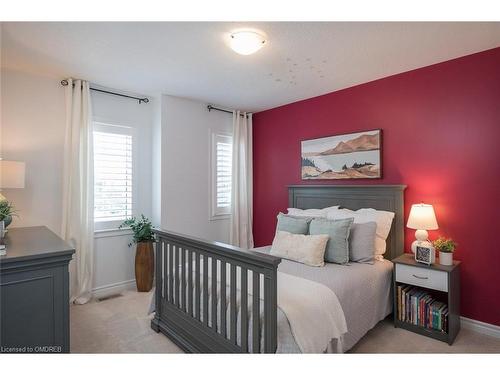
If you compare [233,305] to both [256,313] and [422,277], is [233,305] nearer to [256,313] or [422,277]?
[256,313]

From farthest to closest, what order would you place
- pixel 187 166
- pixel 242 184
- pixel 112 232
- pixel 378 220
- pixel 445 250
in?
pixel 242 184 < pixel 187 166 < pixel 112 232 < pixel 378 220 < pixel 445 250

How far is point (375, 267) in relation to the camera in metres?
2.60

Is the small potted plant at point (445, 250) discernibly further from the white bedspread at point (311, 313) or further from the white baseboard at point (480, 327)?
the white bedspread at point (311, 313)

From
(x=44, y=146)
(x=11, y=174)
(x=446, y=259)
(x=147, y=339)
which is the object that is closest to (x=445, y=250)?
(x=446, y=259)

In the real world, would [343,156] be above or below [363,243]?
above

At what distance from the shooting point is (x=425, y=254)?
251 centimetres

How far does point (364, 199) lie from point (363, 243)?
2.14 ft

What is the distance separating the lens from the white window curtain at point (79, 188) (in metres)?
3.09

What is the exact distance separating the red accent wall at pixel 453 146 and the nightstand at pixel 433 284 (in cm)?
24

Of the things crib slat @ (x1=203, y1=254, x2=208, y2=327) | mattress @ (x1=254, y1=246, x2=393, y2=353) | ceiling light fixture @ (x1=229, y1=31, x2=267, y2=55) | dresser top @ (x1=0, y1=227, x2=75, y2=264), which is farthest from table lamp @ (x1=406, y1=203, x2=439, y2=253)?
dresser top @ (x1=0, y1=227, x2=75, y2=264)

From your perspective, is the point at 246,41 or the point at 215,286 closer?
the point at 215,286

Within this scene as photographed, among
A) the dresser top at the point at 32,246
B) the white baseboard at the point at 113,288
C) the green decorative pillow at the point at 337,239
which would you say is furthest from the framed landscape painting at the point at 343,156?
the dresser top at the point at 32,246

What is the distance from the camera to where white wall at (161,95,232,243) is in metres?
3.67
